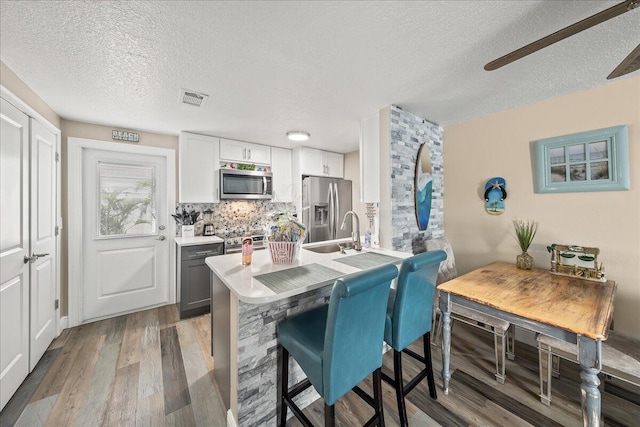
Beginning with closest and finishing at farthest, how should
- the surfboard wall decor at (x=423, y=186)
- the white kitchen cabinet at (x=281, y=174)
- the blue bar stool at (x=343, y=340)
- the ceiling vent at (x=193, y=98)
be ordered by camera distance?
the blue bar stool at (x=343, y=340) < the ceiling vent at (x=193, y=98) < the surfboard wall decor at (x=423, y=186) < the white kitchen cabinet at (x=281, y=174)

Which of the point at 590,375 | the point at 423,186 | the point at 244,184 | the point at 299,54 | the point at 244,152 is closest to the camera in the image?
the point at 590,375

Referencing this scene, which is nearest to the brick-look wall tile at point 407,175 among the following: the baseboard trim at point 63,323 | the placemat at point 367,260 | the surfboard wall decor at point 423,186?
the surfboard wall decor at point 423,186

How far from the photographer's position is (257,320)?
1.36 m

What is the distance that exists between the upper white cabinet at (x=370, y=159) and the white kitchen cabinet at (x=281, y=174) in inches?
67.1

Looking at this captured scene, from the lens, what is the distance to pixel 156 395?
1.71m

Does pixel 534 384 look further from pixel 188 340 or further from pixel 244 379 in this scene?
pixel 188 340

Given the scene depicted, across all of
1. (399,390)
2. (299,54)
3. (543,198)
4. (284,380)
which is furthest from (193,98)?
(543,198)

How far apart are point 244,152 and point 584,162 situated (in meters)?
3.88

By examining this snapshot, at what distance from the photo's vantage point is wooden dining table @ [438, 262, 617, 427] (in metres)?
1.21

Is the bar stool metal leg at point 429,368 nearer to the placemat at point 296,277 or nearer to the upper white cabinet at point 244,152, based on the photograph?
the placemat at point 296,277

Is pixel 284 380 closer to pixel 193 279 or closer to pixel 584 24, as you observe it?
pixel 193 279

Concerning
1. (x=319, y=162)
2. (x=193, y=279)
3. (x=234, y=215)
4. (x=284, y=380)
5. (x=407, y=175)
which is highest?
(x=319, y=162)

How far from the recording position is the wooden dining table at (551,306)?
1207 millimetres

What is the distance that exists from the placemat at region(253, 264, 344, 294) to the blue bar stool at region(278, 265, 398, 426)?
234 mm
